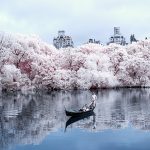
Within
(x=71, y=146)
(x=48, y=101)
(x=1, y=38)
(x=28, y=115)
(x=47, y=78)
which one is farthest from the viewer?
(x=47, y=78)

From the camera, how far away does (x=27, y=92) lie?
2581 inches

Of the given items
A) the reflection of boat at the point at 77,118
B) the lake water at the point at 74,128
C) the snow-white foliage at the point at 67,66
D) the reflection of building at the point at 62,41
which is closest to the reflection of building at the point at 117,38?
the reflection of building at the point at 62,41

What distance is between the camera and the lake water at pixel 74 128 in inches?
1018

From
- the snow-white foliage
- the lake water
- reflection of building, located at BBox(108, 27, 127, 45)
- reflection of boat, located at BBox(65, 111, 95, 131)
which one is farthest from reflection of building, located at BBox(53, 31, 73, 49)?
reflection of boat, located at BBox(65, 111, 95, 131)

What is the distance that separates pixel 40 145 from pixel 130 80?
5368 cm

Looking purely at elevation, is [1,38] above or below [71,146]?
above

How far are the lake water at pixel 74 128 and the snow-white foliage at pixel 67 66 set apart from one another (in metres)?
20.4

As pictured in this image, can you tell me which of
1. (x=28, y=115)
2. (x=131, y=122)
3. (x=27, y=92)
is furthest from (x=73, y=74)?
(x=131, y=122)

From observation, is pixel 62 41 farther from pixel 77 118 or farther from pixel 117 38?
pixel 77 118

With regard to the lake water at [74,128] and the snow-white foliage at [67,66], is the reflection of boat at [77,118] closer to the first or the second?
the lake water at [74,128]

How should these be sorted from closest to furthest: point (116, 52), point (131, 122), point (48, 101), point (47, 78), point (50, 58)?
point (131, 122) < point (48, 101) < point (47, 78) < point (50, 58) < point (116, 52)

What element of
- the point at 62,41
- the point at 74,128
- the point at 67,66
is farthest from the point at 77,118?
the point at 62,41

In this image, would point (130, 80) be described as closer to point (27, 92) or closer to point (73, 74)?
point (73, 74)

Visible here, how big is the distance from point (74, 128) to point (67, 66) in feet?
145
